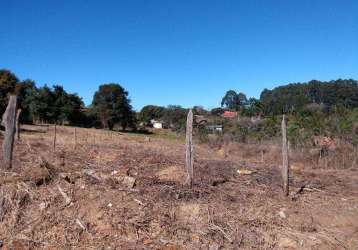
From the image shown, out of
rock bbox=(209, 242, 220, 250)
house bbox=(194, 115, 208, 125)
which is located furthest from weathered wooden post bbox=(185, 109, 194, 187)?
house bbox=(194, 115, 208, 125)

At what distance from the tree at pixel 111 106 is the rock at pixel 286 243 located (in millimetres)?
45781

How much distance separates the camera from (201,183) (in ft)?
A: 22.9

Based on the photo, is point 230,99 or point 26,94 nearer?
point 26,94

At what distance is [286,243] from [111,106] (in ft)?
152

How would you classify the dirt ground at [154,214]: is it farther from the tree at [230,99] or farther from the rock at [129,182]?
the tree at [230,99]

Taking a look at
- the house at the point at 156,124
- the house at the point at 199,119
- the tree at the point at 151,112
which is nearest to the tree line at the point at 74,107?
the house at the point at 156,124

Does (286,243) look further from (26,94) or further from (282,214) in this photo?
(26,94)

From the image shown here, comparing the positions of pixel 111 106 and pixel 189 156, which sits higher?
pixel 111 106

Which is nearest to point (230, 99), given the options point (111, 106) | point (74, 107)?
point (111, 106)

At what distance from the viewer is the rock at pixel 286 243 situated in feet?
15.6

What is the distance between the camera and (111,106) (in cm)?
4988

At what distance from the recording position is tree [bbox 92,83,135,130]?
49.7 meters

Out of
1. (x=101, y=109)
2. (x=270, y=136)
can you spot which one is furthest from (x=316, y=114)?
(x=101, y=109)

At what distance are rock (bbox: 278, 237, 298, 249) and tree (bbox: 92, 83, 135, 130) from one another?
45.8 metres
